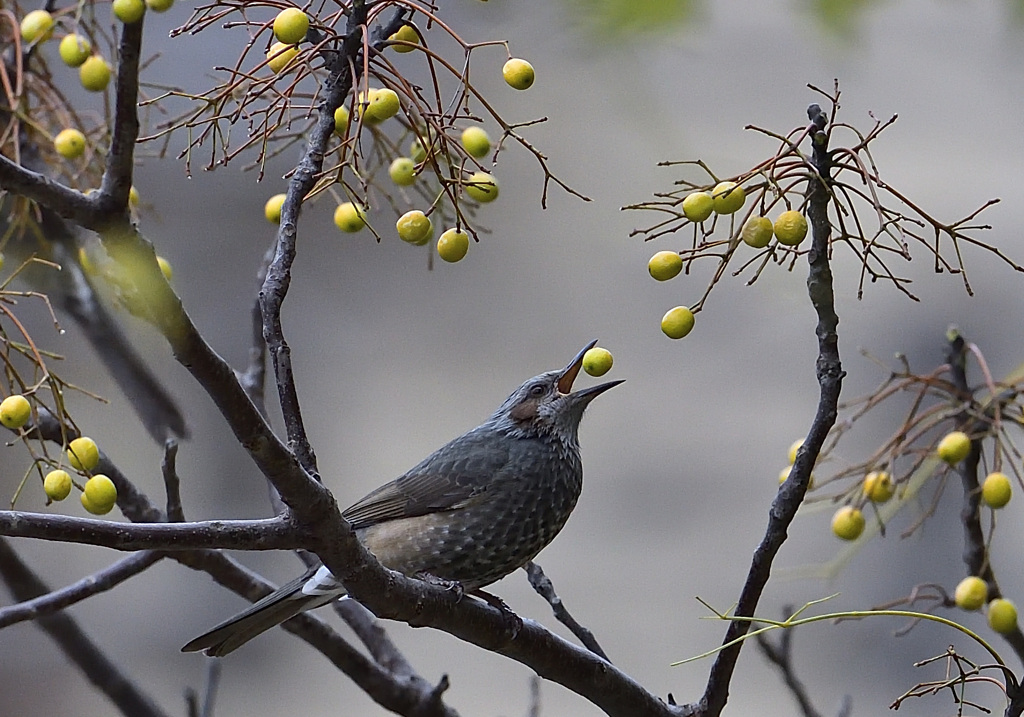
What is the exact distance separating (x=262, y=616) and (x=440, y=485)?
1.37 feet

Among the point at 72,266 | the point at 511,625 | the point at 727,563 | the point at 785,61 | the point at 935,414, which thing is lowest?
the point at 511,625

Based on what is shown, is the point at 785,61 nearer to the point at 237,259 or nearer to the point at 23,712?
the point at 237,259

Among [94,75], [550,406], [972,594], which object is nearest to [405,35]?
[94,75]

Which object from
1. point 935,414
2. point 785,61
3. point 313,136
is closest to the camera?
point 313,136

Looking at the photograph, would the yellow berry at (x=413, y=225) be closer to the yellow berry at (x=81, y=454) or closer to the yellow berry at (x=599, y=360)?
the yellow berry at (x=599, y=360)

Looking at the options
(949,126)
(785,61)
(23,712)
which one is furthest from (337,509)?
(23,712)

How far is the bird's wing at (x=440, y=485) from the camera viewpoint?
6.50 feet

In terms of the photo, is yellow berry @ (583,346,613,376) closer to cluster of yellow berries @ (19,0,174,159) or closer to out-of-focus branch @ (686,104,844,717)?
out-of-focus branch @ (686,104,844,717)

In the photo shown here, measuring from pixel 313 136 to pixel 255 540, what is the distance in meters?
0.40

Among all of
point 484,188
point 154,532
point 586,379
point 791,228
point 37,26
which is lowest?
point 154,532

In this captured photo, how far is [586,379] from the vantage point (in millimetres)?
3490

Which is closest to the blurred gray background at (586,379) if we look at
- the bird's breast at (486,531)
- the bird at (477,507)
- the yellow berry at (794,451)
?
the bird at (477,507)

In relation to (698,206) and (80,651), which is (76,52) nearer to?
(698,206)

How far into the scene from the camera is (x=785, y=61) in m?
3.14
